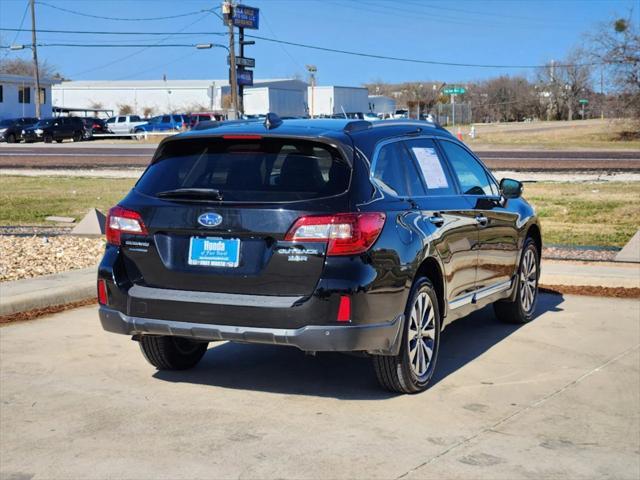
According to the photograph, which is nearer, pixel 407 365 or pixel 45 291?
pixel 407 365

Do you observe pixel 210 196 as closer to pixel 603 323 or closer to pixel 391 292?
pixel 391 292

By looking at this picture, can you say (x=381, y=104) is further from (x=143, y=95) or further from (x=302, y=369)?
(x=302, y=369)

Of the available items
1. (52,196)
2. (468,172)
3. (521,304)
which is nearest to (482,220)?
(468,172)

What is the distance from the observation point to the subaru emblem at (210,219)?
19.6 ft

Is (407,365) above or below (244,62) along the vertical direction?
below

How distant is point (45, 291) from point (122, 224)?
3395 millimetres

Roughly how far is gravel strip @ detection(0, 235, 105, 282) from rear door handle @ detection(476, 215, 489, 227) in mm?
5252

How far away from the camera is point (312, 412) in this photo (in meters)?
6.05

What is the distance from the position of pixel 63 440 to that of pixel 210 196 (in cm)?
168

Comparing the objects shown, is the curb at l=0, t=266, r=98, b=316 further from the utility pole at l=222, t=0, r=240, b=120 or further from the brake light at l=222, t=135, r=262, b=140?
the utility pole at l=222, t=0, r=240, b=120

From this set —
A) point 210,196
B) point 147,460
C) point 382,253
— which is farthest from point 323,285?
point 147,460

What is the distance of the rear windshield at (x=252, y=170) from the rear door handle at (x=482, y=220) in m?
1.88

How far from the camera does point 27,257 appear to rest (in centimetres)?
1158

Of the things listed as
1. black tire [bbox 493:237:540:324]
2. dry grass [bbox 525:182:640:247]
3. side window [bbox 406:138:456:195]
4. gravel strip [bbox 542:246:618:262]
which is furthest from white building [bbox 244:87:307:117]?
side window [bbox 406:138:456:195]
